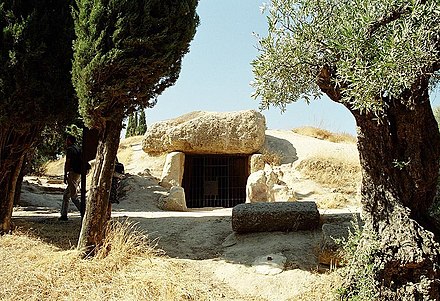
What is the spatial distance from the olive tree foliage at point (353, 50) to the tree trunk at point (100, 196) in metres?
2.53

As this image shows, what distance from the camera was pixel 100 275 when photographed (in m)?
5.59

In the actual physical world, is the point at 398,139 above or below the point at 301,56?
below

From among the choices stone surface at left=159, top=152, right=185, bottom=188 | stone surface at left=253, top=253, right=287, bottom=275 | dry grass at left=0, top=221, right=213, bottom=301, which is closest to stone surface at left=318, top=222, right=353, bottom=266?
stone surface at left=253, top=253, right=287, bottom=275

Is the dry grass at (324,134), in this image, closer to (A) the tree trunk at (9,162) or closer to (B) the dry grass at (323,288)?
(A) the tree trunk at (9,162)

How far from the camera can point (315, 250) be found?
A: 6004mm

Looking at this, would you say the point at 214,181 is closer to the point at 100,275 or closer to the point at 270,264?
the point at 270,264

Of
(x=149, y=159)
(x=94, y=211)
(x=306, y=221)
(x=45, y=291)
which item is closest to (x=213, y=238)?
(x=306, y=221)

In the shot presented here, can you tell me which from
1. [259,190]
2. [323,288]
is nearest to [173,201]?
[259,190]

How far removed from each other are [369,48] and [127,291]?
3.67 m

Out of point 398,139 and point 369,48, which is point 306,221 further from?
point 369,48

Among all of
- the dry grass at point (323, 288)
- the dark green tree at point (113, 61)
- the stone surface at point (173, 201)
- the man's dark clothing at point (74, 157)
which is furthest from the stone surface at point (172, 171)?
the dry grass at point (323, 288)

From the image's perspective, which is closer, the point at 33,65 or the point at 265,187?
the point at 33,65

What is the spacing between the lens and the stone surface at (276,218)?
6.73m

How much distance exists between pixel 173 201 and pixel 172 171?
2170 mm
